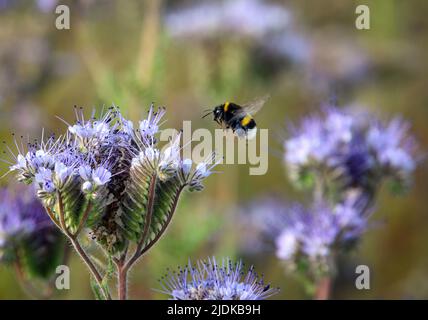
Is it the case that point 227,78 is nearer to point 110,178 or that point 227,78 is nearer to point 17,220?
point 17,220

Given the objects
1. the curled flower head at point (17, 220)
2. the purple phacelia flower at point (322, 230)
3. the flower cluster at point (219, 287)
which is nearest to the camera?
the flower cluster at point (219, 287)

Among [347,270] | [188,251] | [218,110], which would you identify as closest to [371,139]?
[218,110]

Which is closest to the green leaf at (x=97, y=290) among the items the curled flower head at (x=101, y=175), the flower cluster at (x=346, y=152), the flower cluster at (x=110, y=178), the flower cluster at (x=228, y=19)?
the flower cluster at (x=110, y=178)

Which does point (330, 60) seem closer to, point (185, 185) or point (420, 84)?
point (420, 84)

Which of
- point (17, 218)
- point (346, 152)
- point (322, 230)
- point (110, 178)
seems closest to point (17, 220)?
point (17, 218)

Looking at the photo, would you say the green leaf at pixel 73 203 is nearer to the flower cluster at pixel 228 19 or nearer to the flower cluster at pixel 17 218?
the flower cluster at pixel 17 218

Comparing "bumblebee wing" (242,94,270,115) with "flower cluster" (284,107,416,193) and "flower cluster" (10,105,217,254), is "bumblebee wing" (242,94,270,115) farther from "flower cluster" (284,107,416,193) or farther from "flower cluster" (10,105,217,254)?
"flower cluster" (10,105,217,254)
